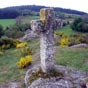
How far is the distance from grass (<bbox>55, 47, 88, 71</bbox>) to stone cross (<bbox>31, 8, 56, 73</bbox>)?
3009 millimetres

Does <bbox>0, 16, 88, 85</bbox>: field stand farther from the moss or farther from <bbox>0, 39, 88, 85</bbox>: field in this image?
the moss

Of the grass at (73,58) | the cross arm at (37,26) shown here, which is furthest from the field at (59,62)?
the cross arm at (37,26)

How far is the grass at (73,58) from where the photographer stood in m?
17.2

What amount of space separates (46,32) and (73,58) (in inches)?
223

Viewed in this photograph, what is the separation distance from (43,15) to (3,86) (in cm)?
545

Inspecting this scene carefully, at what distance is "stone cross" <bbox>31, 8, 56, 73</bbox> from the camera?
13352 mm

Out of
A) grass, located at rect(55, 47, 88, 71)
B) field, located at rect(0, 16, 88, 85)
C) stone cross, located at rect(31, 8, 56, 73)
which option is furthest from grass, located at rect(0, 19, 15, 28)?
stone cross, located at rect(31, 8, 56, 73)

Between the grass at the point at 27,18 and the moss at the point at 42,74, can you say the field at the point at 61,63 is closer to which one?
the moss at the point at 42,74

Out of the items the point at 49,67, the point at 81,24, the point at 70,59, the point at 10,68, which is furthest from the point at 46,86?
the point at 81,24

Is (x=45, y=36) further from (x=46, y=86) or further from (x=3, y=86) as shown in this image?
(x=3, y=86)

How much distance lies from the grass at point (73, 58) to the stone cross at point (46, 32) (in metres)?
3.01

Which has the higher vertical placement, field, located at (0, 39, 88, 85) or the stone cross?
the stone cross

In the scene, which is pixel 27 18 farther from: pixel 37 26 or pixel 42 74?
pixel 37 26

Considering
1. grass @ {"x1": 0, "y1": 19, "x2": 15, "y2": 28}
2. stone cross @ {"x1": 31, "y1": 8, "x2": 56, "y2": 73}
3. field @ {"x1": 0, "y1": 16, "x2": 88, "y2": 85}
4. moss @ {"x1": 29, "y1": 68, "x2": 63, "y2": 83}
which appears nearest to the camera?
stone cross @ {"x1": 31, "y1": 8, "x2": 56, "y2": 73}
